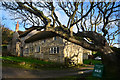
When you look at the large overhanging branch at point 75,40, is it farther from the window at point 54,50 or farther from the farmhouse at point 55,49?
the window at point 54,50

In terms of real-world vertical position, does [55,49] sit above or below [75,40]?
below

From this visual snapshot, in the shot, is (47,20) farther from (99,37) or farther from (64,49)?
(64,49)

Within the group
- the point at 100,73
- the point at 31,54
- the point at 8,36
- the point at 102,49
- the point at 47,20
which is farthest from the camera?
the point at 8,36

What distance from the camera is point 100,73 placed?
19.4 feet

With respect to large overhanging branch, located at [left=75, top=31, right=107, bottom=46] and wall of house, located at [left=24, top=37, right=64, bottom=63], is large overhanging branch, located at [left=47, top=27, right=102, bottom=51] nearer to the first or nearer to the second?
large overhanging branch, located at [left=75, top=31, right=107, bottom=46]

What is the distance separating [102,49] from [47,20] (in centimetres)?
512

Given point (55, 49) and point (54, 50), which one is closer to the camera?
point (55, 49)

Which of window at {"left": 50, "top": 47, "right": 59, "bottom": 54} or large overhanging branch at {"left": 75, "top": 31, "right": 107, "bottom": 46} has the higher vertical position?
large overhanging branch at {"left": 75, "top": 31, "right": 107, "bottom": 46}

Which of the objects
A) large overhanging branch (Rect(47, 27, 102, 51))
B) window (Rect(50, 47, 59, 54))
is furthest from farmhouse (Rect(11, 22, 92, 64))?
large overhanging branch (Rect(47, 27, 102, 51))

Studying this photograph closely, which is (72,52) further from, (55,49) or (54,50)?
(54,50)

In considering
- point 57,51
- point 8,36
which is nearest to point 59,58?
point 57,51

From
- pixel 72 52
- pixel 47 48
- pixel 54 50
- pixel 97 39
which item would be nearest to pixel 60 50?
pixel 54 50

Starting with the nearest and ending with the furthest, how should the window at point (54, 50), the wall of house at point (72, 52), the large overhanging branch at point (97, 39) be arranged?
1. the large overhanging branch at point (97, 39)
2. the wall of house at point (72, 52)
3. the window at point (54, 50)

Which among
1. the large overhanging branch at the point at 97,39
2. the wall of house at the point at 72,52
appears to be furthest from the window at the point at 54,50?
the large overhanging branch at the point at 97,39
